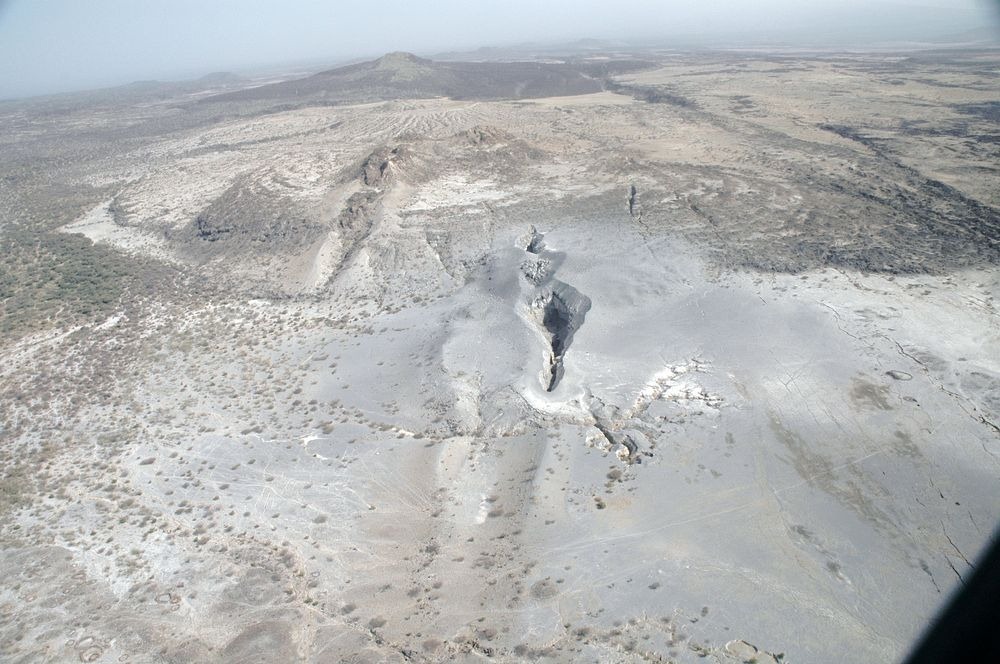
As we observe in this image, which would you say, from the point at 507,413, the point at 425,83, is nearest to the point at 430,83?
the point at 425,83

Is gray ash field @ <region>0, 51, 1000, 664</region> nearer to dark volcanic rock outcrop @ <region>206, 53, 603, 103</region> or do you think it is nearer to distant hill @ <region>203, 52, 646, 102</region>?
distant hill @ <region>203, 52, 646, 102</region>

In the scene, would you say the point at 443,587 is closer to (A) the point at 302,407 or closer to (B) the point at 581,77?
(A) the point at 302,407

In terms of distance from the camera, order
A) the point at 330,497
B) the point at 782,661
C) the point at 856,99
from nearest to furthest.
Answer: the point at 782,661 < the point at 330,497 < the point at 856,99

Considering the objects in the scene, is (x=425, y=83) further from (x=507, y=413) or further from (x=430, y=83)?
(x=507, y=413)

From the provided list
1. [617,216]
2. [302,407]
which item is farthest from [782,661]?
[617,216]

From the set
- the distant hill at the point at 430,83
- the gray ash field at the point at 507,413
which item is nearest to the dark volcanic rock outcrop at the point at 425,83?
the distant hill at the point at 430,83

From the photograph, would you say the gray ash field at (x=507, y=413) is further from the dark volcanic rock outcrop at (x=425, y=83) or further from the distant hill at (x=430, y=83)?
the dark volcanic rock outcrop at (x=425, y=83)
